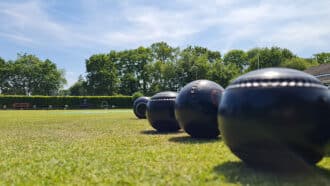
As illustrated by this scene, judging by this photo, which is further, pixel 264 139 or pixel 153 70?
pixel 153 70

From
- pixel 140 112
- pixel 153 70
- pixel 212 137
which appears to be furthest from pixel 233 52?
pixel 212 137

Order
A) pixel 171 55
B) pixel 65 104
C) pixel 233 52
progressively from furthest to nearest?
Result: pixel 233 52 < pixel 171 55 < pixel 65 104

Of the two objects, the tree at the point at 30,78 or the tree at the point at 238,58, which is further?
the tree at the point at 238,58

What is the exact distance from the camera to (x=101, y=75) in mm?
92250

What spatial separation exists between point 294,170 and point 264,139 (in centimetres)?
91

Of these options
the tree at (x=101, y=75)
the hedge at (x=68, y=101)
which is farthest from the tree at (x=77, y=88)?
the hedge at (x=68, y=101)

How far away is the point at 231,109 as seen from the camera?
20.8 feet

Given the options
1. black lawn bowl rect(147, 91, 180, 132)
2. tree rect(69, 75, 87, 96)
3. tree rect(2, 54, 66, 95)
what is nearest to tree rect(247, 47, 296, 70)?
tree rect(69, 75, 87, 96)

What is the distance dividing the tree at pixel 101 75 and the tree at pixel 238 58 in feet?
114

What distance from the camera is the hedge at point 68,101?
64438mm

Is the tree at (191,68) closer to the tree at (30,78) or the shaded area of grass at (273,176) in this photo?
the tree at (30,78)

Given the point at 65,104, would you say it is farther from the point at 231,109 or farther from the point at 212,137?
the point at 231,109

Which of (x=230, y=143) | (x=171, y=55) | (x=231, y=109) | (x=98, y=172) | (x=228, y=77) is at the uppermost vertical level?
(x=171, y=55)

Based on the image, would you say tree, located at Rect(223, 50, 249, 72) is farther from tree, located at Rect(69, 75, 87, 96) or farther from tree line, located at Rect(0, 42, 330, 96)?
tree, located at Rect(69, 75, 87, 96)
